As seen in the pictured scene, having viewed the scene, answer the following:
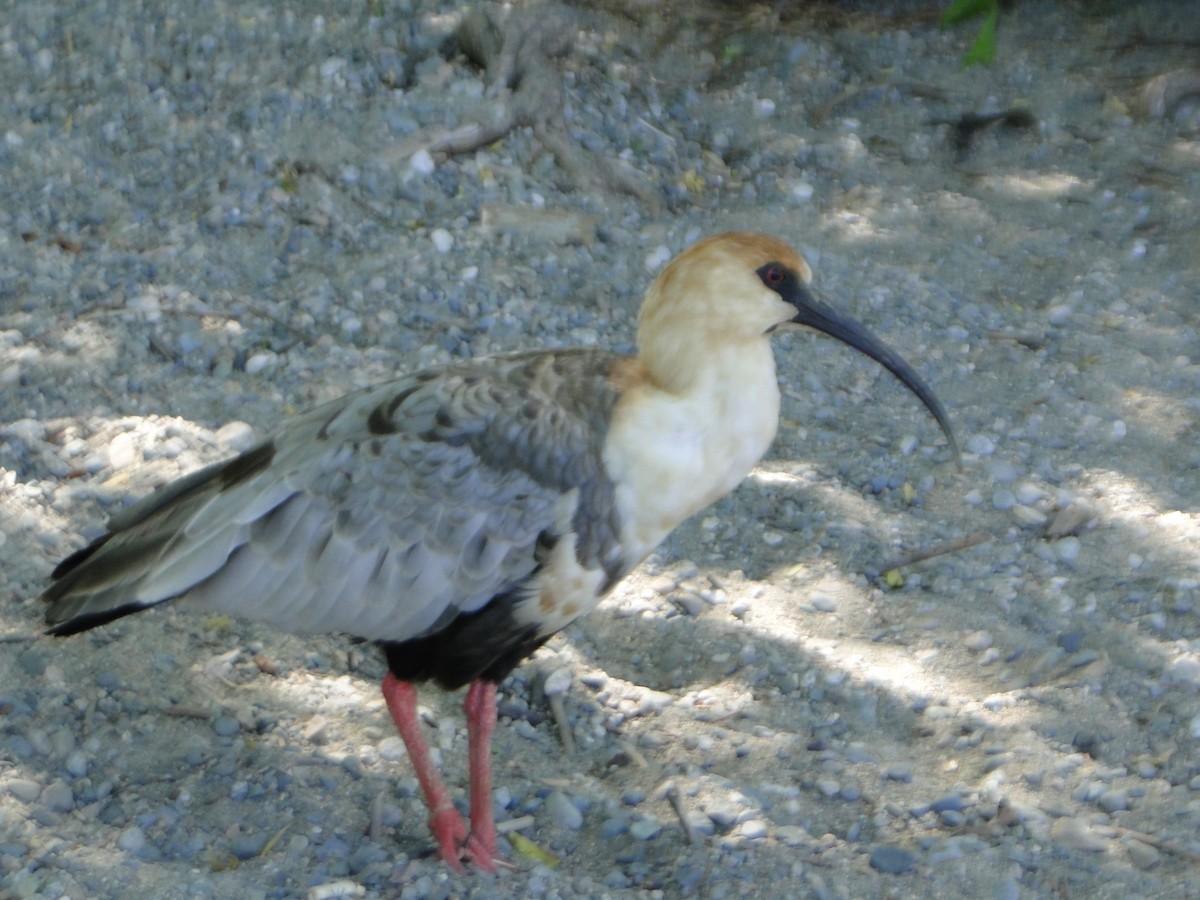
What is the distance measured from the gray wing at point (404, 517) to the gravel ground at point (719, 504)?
1.90 feet

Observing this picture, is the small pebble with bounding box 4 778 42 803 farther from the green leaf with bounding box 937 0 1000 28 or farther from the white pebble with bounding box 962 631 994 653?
the green leaf with bounding box 937 0 1000 28

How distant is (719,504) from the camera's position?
5.48m

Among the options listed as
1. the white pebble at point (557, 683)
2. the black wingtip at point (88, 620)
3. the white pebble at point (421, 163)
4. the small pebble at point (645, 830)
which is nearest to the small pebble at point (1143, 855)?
the small pebble at point (645, 830)

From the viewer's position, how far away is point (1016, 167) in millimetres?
8062

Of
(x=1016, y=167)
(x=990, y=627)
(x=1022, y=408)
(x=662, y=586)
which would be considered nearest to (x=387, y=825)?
(x=662, y=586)

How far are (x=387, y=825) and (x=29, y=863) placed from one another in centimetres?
94

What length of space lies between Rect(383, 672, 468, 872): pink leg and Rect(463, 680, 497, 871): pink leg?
0.02 m

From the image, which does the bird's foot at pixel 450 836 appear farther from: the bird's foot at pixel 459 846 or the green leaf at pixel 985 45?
the green leaf at pixel 985 45

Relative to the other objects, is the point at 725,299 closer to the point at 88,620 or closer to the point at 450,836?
the point at 450,836

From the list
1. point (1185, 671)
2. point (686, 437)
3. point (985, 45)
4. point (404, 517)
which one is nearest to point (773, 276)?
point (686, 437)

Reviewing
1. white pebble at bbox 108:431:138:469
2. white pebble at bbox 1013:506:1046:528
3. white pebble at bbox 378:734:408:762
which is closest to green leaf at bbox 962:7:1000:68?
white pebble at bbox 1013:506:1046:528

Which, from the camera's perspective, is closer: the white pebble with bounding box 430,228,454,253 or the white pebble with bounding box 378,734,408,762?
the white pebble with bounding box 378,734,408,762

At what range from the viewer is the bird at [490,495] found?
3.76 m

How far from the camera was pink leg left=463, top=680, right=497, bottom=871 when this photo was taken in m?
3.95
